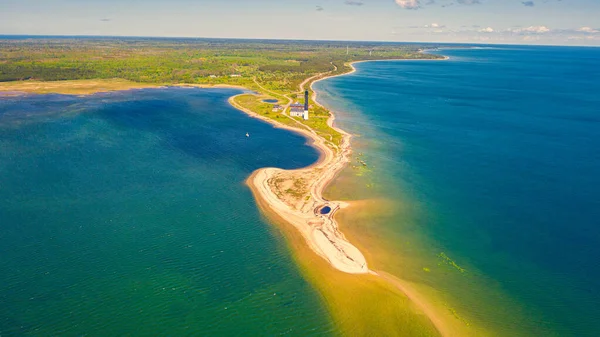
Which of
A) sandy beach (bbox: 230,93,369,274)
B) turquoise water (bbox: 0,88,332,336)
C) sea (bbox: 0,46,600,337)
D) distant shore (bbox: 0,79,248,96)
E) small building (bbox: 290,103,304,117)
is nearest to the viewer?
turquoise water (bbox: 0,88,332,336)

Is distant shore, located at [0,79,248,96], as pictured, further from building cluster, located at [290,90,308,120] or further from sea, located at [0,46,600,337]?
building cluster, located at [290,90,308,120]

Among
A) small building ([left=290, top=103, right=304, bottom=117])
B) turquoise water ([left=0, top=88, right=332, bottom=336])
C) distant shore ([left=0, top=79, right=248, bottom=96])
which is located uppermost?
distant shore ([left=0, top=79, right=248, bottom=96])

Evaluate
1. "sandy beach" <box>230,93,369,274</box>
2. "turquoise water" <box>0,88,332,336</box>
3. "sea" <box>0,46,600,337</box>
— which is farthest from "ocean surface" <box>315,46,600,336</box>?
"turquoise water" <box>0,88,332,336</box>

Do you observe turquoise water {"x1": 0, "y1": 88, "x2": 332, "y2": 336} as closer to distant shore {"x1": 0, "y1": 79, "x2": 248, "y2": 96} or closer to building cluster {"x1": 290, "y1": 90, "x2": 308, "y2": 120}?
building cluster {"x1": 290, "y1": 90, "x2": 308, "y2": 120}

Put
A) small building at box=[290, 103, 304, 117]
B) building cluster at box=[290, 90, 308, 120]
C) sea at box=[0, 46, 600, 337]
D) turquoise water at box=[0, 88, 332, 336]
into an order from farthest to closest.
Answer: small building at box=[290, 103, 304, 117] < building cluster at box=[290, 90, 308, 120] < sea at box=[0, 46, 600, 337] < turquoise water at box=[0, 88, 332, 336]

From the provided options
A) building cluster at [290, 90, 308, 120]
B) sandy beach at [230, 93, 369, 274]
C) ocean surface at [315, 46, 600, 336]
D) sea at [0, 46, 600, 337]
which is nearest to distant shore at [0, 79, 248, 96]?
sea at [0, 46, 600, 337]

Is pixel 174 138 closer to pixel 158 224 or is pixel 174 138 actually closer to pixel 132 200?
pixel 132 200

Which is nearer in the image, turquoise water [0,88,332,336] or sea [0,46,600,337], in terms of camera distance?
turquoise water [0,88,332,336]

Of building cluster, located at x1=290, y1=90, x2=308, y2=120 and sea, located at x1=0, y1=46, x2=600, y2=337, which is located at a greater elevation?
building cluster, located at x1=290, y1=90, x2=308, y2=120

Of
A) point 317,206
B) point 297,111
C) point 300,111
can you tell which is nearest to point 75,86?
point 297,111

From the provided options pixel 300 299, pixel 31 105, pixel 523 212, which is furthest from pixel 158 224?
pixel 31 105
